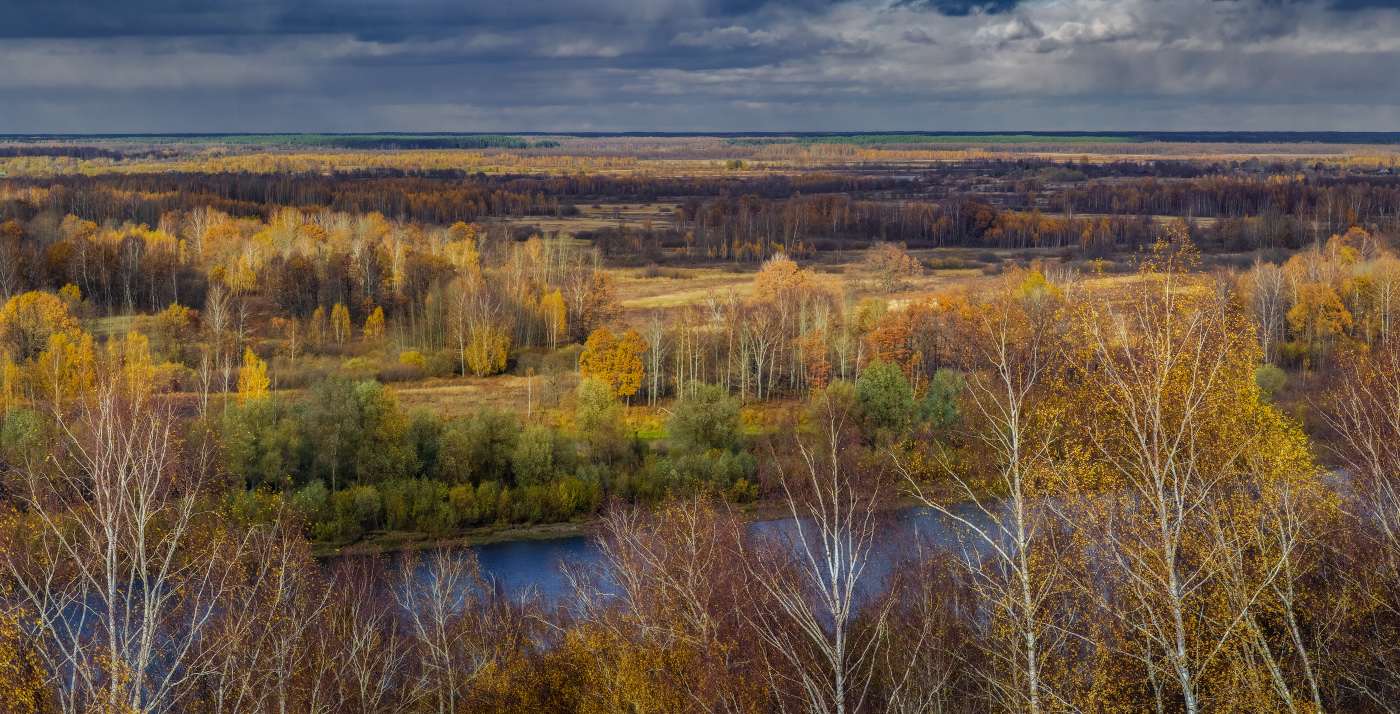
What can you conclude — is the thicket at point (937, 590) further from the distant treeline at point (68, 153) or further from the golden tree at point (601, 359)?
the distant treeline at point (68, 153)

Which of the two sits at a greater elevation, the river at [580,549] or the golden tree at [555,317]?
the golden tree at [555,317]

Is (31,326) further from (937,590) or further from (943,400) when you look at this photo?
(937,590)

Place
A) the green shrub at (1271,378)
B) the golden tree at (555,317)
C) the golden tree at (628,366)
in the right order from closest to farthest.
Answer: the green shrub at (1271,378) → the golden tree at (628,366) → the golden tree at (555,317)

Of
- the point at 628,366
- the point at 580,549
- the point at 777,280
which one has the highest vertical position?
the point at 777,280

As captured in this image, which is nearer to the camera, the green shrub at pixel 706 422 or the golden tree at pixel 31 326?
the green shrub at pixel 706 422

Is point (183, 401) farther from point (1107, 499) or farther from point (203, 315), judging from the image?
point (1107, 499)

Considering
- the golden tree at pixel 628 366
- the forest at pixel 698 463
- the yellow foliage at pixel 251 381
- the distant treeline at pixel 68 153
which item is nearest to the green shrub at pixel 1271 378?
the forest at pixel 698 463

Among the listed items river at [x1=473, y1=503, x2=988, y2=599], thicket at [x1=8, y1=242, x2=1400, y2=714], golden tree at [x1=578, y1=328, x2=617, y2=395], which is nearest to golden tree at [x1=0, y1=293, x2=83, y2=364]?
thicket at [x1=8, y1=242, x2=1400, y2=714]

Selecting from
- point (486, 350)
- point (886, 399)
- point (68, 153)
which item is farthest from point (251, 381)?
point (68, 153)

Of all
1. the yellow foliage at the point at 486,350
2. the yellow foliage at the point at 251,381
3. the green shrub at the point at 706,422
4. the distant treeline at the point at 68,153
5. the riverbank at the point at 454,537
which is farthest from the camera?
the distant treeline at the point at 68,153
